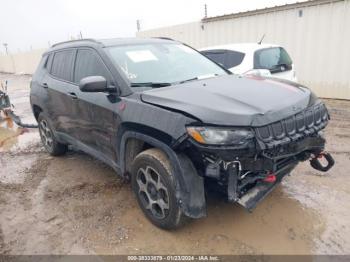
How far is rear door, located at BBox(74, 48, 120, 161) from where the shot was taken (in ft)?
11.0

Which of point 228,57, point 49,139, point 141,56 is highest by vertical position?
point 141,56

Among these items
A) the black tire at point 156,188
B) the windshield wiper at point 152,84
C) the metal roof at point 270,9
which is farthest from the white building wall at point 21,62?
the black tire at point 156,188

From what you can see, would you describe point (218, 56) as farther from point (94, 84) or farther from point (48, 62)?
point (94, 84)

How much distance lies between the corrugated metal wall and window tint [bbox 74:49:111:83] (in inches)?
282

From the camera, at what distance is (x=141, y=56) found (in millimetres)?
3602

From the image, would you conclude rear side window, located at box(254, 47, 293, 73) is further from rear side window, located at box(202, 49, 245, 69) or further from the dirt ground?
the dirt ground

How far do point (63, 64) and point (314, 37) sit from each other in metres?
7.20

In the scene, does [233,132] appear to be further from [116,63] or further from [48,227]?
[48,227]

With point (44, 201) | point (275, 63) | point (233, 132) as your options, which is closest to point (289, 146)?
point (233, 132)

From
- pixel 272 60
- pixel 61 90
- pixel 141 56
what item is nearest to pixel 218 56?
pixel 272 60

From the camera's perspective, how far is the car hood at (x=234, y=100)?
8.11ft

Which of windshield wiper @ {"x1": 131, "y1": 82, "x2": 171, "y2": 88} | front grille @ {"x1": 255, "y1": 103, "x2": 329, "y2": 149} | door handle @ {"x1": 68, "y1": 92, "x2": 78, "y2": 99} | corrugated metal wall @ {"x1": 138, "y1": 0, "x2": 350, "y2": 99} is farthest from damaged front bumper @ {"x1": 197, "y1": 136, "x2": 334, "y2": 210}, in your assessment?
corrugated metal wall @ {"x1": 138, "y1": 0, "x2": 350, "y2": 99}

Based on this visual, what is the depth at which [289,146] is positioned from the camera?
8.75 feet

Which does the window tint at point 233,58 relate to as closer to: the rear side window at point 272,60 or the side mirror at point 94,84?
the rear side window at point 272,60
